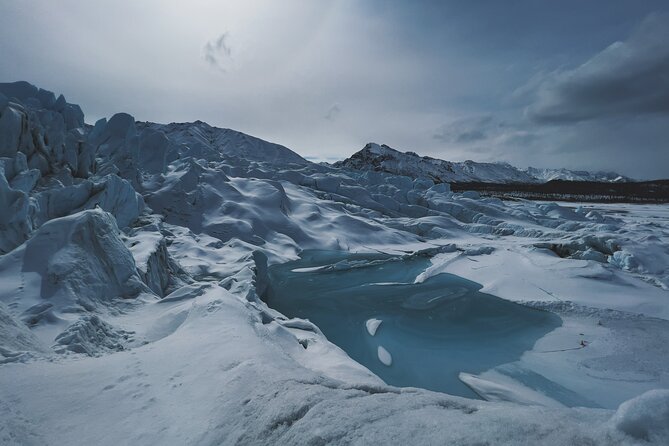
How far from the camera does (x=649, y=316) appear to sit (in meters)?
11.0

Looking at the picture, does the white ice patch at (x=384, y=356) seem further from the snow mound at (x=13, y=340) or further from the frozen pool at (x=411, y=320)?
the snow mound at (x=13, y=340)

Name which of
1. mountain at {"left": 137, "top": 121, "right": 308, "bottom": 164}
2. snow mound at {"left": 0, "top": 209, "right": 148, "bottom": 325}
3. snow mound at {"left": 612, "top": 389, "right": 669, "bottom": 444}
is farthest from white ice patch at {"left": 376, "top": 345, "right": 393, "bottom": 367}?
mountain at {"left": 137, "top": 121, "right": 308, "bottom": 164}

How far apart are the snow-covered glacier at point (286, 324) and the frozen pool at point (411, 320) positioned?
3.2 inches

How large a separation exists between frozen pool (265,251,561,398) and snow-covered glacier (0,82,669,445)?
8cm

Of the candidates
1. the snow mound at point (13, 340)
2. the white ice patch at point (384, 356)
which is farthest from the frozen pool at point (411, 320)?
the snow mound at point (13, 340)

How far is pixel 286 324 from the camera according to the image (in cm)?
919

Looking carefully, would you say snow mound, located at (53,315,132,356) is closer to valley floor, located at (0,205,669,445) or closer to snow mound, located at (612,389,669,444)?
valley floor, located at (0,205,669,445)

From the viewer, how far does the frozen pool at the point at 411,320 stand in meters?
8.93

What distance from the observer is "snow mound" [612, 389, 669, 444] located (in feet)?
5.72

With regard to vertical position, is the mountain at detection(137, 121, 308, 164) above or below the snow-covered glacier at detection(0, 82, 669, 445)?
above

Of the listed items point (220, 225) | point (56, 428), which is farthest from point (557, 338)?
point (220, 225)

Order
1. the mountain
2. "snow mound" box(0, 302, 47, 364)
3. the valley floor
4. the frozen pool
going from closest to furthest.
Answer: the valley floor → "snow mound" box(0, 302, 47, 364) → the frozen pool → the mountain

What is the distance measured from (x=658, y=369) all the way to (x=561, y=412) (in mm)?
8781

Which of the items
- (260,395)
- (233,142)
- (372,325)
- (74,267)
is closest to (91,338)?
(74,267)
